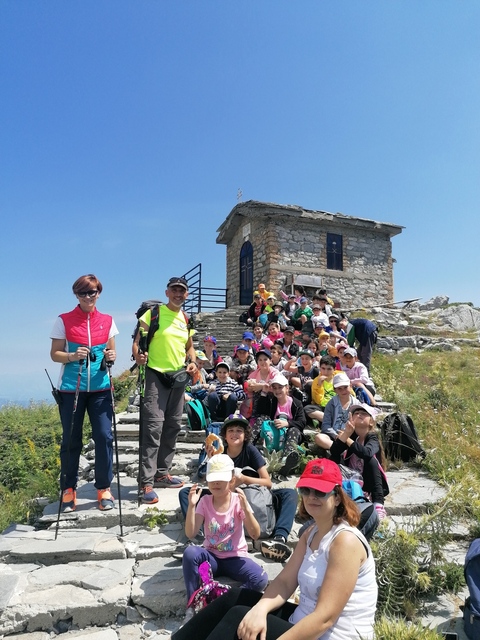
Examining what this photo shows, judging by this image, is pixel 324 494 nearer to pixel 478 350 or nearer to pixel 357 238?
pixel 478 350

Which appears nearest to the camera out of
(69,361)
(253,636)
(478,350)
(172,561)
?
(253,636)

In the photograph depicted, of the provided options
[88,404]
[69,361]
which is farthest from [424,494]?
[69,361]

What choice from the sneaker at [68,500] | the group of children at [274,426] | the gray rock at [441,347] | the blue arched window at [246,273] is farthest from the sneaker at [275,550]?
the blue arched window at [246,273]

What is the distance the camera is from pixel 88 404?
4.07 m

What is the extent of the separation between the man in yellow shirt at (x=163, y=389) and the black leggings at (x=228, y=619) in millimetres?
2016

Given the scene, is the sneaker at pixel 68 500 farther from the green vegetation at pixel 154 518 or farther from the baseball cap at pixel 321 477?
the baseball cap at pixel 321 477

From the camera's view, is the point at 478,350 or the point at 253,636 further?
the point at 478,350

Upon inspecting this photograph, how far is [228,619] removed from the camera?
2117mm

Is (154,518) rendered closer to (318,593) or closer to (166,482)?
(166,482)

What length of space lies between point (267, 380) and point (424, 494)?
233 cm

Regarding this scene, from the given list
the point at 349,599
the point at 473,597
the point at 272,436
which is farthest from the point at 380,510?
the point at 349,599

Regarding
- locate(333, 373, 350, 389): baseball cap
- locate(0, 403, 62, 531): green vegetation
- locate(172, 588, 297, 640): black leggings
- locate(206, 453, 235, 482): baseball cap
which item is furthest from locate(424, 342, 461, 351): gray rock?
locate(172, 588, 297, 640): black leggings

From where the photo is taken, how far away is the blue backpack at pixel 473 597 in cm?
256

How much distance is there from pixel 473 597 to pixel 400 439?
10.3 feet
